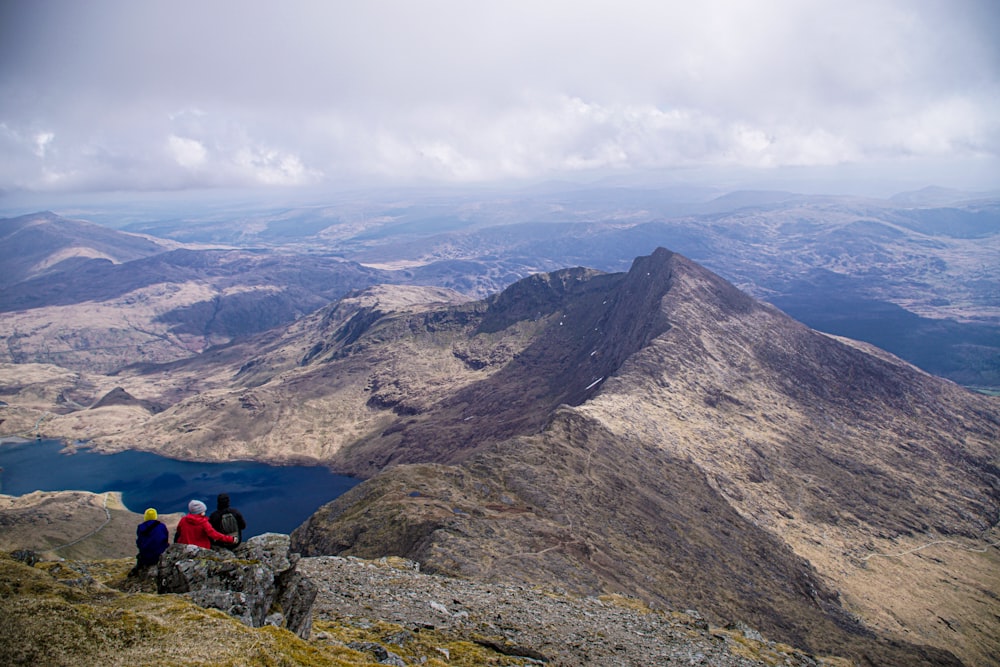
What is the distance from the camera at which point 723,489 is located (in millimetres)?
96812

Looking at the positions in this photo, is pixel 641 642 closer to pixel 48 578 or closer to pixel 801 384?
pixel 48 578

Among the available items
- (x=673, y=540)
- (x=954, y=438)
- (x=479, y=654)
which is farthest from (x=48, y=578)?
(x=954, y=438)

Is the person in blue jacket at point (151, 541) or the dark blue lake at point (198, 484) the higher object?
the person in blue jacket at point (151, 541)

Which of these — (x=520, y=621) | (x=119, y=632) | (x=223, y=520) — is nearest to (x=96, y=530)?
(x=520, y=621)

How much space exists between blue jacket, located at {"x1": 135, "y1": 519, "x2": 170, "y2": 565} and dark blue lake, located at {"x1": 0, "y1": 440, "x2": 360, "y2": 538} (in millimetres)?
128880

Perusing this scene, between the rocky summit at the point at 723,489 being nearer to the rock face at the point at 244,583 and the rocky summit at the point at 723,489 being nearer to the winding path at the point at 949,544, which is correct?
the winding path at the point at 949,544

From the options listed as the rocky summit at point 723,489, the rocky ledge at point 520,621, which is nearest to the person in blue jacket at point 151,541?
the rocky ledge at point 520,621

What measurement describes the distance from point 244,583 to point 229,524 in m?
3.90

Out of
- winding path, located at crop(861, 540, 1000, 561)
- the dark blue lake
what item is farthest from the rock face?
the dark blue lake

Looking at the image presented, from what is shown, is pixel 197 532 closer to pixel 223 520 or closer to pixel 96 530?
pixel 223 520

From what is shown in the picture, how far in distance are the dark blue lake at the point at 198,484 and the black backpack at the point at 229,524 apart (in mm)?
128456

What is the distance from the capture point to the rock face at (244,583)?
21766 mm

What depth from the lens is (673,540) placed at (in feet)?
248

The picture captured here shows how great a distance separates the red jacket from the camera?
78.6 ft
